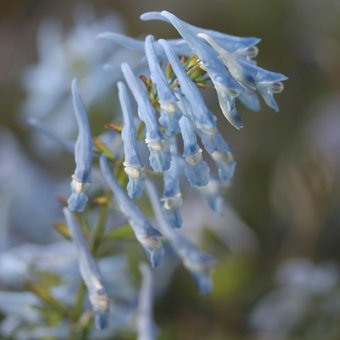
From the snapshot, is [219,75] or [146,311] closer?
[219,75]

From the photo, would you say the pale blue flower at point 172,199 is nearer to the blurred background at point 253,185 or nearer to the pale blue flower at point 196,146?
the pale blue flower at point 196,146

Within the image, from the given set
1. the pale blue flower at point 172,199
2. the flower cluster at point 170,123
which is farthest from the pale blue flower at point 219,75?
the pale blue flower at point 172,199

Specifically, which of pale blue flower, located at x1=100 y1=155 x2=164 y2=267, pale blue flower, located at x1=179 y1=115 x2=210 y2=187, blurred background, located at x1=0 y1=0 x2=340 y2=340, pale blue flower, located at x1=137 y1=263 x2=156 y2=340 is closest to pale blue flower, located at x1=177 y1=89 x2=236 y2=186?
pale blue flower, located at x1=179 y1=115 x2=210 y2=187

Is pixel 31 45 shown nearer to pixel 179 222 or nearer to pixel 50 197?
pixel 50 197

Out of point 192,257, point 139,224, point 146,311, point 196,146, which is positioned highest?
point 196,146

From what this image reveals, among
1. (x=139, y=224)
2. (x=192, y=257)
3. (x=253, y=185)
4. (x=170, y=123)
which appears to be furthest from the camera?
(x=253, y=185)

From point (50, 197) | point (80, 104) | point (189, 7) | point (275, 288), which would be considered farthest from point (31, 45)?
point (80, 104)

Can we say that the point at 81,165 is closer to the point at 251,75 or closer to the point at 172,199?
Answer: the point at 172,199

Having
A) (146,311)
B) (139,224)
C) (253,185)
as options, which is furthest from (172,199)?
(253,185)
